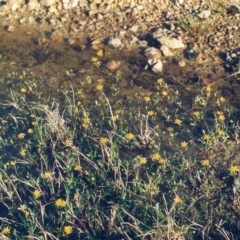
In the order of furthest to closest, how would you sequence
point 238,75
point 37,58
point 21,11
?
point 21,11
point 37,58
point 238,75

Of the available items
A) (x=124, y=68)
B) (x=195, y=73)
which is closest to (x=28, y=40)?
(x=124, y=68)

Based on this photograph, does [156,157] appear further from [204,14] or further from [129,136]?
[204,14]

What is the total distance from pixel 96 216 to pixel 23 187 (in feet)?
2.55

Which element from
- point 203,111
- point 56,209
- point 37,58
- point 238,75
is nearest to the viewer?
point 56,209

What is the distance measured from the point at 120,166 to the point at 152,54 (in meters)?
1.60

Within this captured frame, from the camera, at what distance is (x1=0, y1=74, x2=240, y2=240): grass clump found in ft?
13.0

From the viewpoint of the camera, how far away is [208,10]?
19.4 ft

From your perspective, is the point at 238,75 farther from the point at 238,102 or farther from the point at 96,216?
the point at 96,216

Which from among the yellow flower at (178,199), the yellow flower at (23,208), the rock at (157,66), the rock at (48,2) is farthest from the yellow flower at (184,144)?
the rock at (48,2)

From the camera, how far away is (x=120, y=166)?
4.44m

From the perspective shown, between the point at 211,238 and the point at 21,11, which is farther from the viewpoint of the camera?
the point at 21,11

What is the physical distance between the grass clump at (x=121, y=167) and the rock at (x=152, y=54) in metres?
0.40

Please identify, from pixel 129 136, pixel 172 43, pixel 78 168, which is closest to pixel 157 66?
pixel 172 43

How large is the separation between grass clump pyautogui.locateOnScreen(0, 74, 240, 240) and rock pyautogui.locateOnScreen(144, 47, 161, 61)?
404 mm
